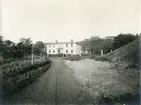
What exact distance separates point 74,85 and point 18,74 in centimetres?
67

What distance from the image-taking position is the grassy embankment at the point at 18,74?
6.86ft

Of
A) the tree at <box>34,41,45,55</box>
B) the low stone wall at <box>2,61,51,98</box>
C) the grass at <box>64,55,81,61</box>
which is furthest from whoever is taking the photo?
the grass at <box>64,55,81,61</box>

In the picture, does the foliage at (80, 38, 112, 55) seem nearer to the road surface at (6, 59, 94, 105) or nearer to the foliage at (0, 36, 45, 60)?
the road surface at (6, 59, 94, 105)

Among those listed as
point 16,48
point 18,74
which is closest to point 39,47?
point 16,48

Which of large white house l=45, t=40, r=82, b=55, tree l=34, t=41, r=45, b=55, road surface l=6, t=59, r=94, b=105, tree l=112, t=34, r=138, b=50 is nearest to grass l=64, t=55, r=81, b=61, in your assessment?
large white house l=45, t=40, r=82, b=55

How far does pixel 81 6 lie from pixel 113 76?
3.13 ft

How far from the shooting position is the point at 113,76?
7.43ft

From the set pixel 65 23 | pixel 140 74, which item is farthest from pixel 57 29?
pixel 140 74

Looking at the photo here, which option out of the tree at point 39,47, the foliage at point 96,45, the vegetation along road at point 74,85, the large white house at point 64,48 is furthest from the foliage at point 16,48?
the foliage at point 96,45

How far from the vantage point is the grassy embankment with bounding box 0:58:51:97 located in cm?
209

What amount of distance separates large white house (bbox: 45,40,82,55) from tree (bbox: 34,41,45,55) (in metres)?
0.06

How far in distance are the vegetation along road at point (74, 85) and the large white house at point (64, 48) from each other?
12 centimetres

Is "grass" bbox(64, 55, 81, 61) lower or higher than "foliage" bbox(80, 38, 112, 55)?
lower

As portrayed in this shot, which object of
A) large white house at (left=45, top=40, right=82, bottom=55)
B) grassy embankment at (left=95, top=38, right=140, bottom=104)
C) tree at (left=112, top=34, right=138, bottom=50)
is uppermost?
tree at (left=112, top=34, right=138, bottom=50)
